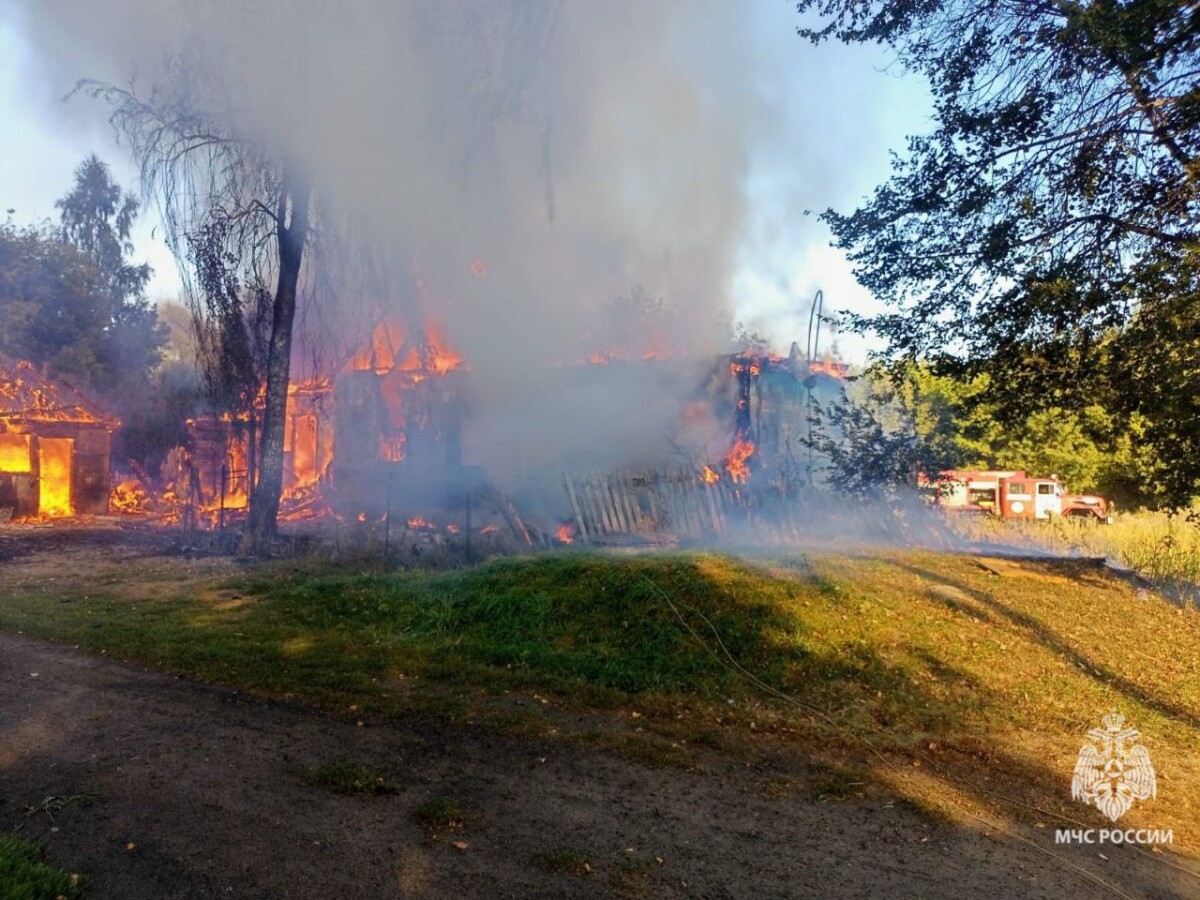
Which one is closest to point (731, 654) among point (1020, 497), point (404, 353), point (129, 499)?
point (404, 353)

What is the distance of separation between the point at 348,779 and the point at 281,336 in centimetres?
1241

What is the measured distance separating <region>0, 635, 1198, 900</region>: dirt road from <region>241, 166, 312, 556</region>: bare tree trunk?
9573mm

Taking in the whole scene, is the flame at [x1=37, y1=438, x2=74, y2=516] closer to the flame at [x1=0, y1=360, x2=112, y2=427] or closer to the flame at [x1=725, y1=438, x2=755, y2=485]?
the flame at [x1=0, y1=360, x2=112, y2=427]

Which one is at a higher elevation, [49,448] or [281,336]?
[281,336]

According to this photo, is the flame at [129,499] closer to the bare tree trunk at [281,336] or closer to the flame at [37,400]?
the flame at [37,400]

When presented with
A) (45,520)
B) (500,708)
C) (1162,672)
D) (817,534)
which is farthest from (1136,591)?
(45,520)

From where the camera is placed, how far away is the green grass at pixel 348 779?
14.4 ft

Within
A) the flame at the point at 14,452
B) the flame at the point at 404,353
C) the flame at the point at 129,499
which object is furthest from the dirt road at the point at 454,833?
the flame at the point at 14,452

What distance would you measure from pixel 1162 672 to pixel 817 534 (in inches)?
278

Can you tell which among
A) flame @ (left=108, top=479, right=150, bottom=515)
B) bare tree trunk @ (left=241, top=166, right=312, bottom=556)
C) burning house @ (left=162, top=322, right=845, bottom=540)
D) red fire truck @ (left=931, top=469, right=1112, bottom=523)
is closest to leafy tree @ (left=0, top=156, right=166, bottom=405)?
flame @ (left=108, top=479, right=150, bottom=515)

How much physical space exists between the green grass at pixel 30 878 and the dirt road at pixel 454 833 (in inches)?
3.9

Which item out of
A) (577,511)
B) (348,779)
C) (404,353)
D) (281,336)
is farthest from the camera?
(404,353)

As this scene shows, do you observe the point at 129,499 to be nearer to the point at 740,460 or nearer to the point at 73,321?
the point at 73,321

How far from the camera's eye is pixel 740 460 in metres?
18.2
